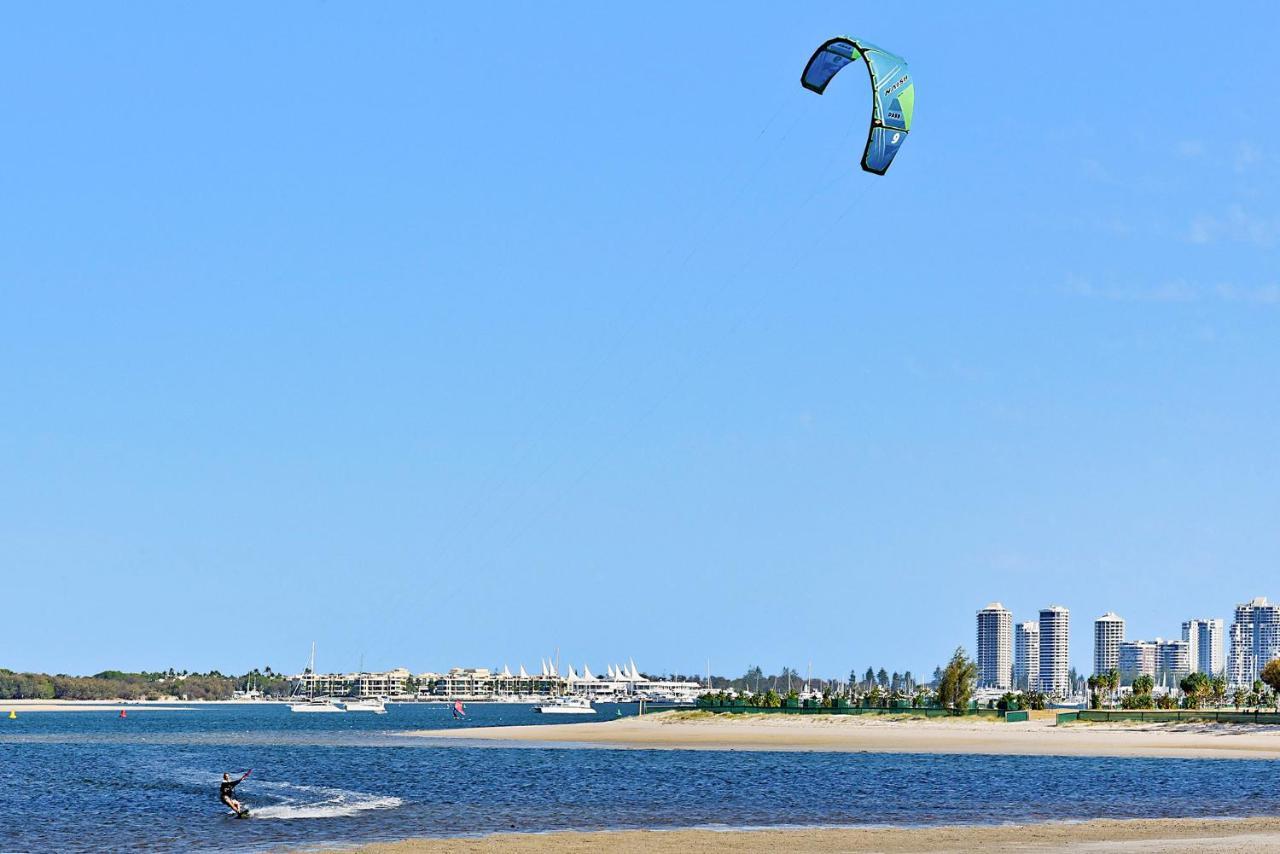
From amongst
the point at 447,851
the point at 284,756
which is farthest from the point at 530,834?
the point at 284,756

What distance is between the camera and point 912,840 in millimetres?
31453

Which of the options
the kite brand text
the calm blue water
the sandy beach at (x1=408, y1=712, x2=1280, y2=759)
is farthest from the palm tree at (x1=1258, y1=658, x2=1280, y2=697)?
the kite brand text

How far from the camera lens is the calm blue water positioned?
36.5 m

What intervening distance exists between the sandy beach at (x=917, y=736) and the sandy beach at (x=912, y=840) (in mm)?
35554

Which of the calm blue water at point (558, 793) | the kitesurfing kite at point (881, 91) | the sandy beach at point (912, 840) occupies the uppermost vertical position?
the kitesurfing kite at point (881, 91)

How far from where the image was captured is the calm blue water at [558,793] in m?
36.5

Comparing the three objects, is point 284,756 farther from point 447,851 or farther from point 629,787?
point 447,851

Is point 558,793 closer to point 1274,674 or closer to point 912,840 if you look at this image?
point 912,840

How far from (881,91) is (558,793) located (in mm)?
24354

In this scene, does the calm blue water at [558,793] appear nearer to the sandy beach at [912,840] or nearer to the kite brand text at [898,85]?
the sandy beach at [912,840]

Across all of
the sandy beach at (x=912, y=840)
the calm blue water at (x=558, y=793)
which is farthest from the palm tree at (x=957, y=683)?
the sandy beach at (x=912, y=840)

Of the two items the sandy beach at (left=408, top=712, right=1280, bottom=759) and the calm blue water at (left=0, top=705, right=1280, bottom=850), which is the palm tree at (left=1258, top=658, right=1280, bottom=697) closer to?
the sandy beach at (left=408, top=712, right=1280, bottom=759)

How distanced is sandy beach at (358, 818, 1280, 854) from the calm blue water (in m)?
2.42

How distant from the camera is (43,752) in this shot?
84.6m
